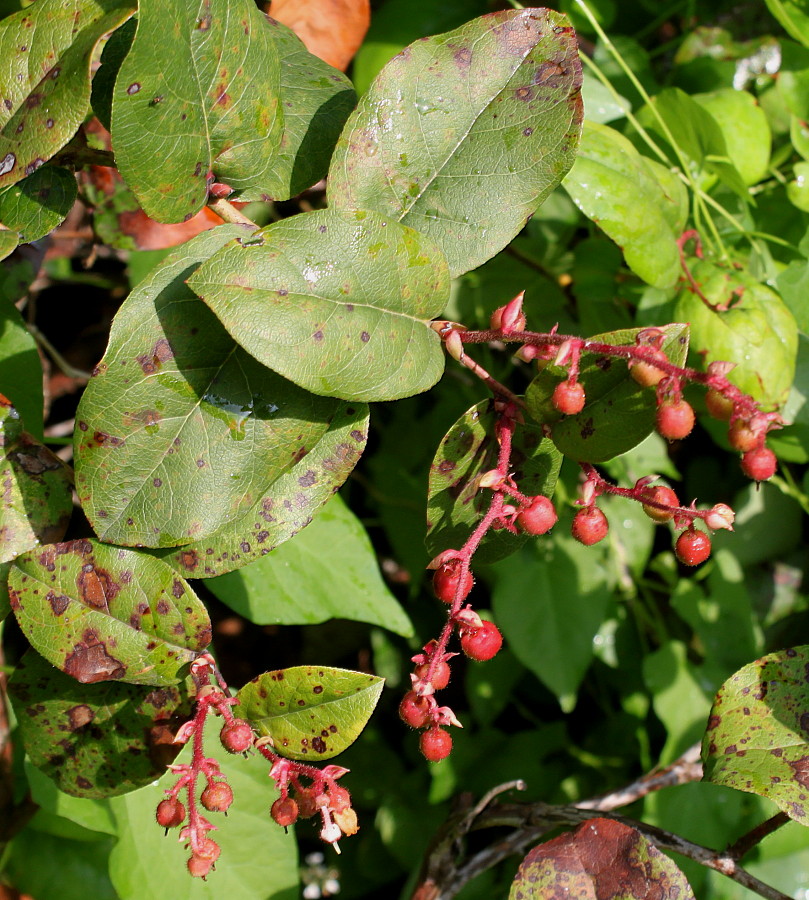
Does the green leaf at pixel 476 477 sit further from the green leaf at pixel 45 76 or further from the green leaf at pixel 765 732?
the green leaf at pixel 45 76

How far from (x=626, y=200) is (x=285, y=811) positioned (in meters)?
0.93

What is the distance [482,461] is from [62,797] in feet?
2.57

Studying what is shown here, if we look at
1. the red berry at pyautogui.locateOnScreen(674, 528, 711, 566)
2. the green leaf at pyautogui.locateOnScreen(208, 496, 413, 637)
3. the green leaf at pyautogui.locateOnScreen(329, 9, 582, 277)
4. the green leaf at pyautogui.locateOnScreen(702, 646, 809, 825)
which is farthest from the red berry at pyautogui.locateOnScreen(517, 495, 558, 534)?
the green leaf at pyautogui.locateOnScreen(208, 496, 413, 637)

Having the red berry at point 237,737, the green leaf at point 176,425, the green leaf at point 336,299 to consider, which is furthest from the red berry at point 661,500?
the red berry at point 237,737

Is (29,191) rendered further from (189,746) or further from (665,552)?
(665,552)

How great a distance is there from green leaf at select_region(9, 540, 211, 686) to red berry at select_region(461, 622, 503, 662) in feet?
0.93

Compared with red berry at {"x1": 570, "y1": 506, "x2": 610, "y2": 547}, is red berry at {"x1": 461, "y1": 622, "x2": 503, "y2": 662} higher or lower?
lower

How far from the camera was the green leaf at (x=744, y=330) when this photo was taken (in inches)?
50.6

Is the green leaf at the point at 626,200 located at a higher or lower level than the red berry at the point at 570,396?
lower

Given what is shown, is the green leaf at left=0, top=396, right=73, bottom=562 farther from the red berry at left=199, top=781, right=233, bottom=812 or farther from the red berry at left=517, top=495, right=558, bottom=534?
the red berry at left=517, top=495, right=558, bottom=534

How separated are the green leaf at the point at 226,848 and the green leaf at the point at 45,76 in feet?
2.54

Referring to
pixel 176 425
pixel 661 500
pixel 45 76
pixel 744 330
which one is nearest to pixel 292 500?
pixel 176 425

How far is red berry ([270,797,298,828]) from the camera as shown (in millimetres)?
846

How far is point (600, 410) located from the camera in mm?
848
